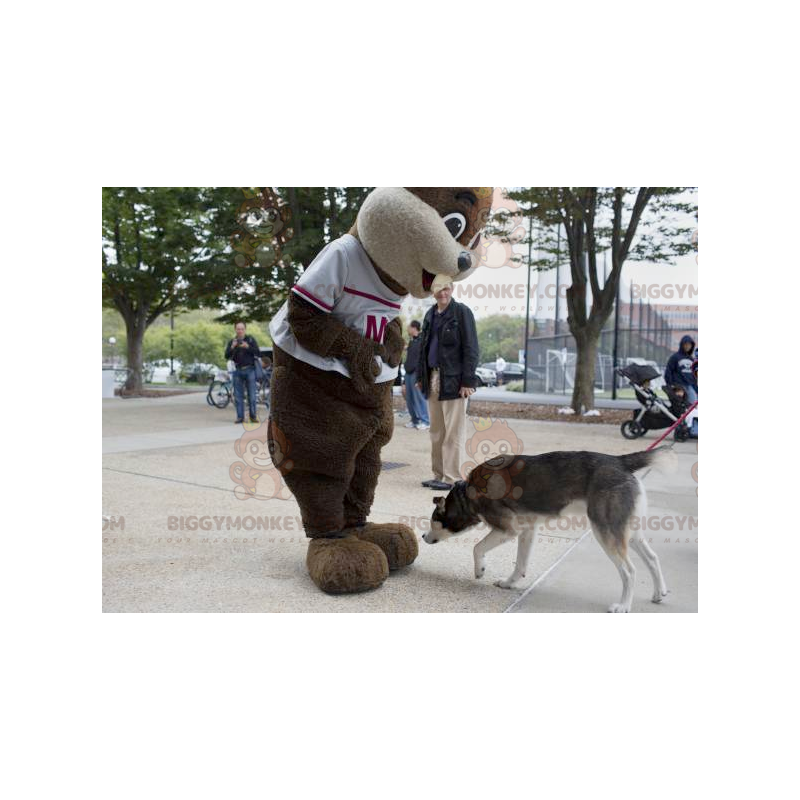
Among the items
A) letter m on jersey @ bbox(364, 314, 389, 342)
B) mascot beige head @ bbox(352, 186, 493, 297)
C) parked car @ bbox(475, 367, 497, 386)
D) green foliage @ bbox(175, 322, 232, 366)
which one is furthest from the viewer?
green foliage @ bbox(175, 322, 232, 366)

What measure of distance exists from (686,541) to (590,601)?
1063mm

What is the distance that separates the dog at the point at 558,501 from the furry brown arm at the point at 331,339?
2.23 feet

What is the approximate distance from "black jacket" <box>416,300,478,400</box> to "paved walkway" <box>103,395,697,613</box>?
0.83m

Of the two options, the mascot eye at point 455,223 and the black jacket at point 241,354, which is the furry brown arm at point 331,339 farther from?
the black jacket at point 241,354

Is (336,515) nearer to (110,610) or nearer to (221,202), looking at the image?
(110,610)

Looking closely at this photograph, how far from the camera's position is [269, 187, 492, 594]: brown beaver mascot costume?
2.99 metres

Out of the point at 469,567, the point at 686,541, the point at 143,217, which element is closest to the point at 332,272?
the point at 469,567

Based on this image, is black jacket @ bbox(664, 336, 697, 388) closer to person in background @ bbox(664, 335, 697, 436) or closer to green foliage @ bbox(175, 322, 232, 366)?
person in background @ bbox(664, 335, 697, 436)

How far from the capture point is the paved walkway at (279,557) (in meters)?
3.11

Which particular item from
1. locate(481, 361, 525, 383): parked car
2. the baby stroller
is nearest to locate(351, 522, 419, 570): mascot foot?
locate(481, 361, 525, 383): parked car

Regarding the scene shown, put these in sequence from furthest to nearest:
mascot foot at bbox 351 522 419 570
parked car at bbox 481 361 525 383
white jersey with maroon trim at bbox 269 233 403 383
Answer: parked car at bbox 481 361 525 383, mascot foot at bbox 351 522 419 570, white jersey with maroon trim at bbox 269 233 403 383

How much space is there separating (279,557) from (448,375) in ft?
6.46

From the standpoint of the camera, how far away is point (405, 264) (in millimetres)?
3035

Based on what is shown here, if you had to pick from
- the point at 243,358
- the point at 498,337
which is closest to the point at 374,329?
the point at 498,337
